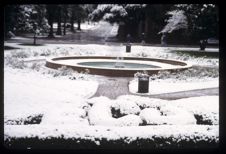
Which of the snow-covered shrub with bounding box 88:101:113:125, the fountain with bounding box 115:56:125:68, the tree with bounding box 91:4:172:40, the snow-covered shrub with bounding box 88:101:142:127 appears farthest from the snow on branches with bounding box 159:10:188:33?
the snow-covered shrub with bounding box 88:101:142:127

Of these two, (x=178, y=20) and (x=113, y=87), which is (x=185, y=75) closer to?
(x=113, y=87)

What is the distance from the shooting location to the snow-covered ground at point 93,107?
7.12 m

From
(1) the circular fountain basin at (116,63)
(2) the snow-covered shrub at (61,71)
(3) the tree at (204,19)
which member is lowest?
(2) the snow-covered shrub at (61,71)

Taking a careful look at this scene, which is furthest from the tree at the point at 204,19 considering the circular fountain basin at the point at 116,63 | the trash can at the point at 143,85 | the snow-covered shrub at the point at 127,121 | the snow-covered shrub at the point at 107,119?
the snow-covered shrub at the point at 127,121

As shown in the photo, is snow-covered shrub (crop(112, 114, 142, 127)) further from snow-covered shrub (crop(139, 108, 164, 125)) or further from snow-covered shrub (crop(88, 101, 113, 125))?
snow-covered shrub (crop(139, 108, 164, 125))

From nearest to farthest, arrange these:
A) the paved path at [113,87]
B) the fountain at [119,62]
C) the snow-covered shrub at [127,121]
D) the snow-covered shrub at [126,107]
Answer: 1. the snow-covered shrub at [127,121]
2. the snow-covered shrub at [126,107]
3. the paved path at [113,87]
4. the fountain at [119,62]

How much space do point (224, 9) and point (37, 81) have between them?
1036cm

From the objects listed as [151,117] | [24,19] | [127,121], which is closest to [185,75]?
[151,117]

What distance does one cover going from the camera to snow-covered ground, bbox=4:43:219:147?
7.12 metres

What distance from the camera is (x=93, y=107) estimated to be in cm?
987

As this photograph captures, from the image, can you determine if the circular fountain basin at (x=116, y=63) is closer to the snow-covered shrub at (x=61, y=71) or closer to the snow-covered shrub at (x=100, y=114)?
the snow-covered shrub at (x=61, y=71)

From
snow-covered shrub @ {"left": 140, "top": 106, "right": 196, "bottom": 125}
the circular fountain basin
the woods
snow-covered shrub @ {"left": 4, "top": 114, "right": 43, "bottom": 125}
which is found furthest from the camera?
A: the woods

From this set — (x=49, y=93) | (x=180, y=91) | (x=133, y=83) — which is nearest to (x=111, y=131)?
(x=49, y=93)

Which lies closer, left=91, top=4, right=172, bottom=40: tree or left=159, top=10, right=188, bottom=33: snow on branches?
left=159, top=10, right=188, bottom=33: snow on branches
